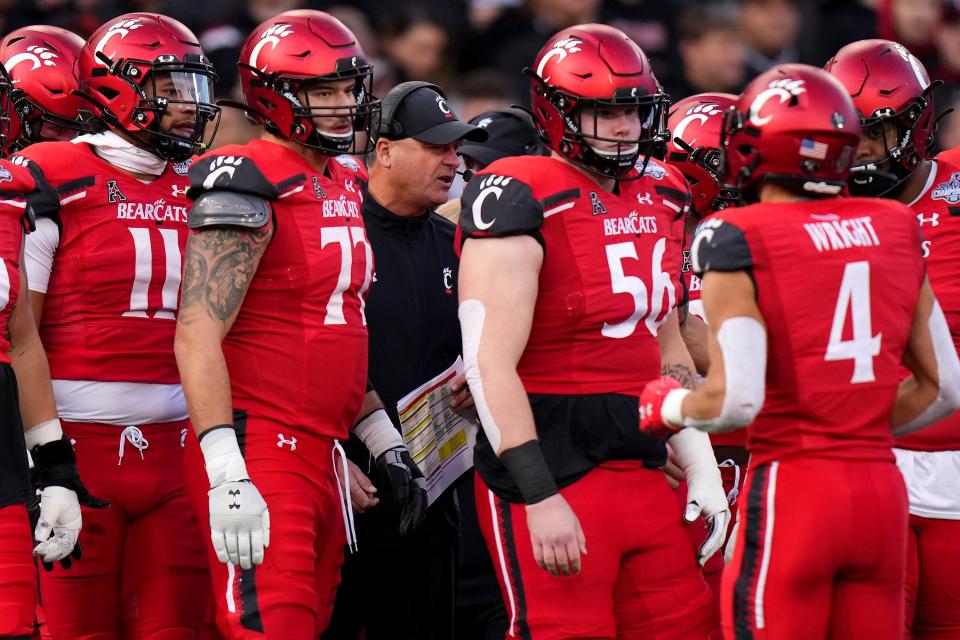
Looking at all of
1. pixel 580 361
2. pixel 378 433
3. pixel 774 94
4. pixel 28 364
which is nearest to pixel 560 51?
pixel 774 94

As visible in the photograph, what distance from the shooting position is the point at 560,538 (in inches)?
168

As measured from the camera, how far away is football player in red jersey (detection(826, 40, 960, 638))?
502 centimetres

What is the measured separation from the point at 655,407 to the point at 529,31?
6860 millimetres

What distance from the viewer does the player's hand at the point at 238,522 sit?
14.4 feet

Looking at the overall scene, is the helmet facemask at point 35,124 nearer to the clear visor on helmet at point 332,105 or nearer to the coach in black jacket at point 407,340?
the coach in black jacket at point 407,340

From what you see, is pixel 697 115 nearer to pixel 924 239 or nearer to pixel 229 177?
pixel 924 239

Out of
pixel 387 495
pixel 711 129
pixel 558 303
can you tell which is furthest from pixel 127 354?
pixel 711 129

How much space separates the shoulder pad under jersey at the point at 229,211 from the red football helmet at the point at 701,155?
1972 millimetres

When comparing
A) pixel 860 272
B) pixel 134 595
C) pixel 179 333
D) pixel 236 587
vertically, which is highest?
pixel 860 272

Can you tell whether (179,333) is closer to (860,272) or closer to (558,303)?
(558,303)

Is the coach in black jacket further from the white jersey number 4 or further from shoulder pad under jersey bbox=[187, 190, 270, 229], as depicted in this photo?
the white jersey number 4

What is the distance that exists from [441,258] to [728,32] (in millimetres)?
4982

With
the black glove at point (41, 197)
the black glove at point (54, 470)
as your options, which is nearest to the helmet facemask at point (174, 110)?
the black glove at point (41, 197)

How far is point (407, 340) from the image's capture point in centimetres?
554
